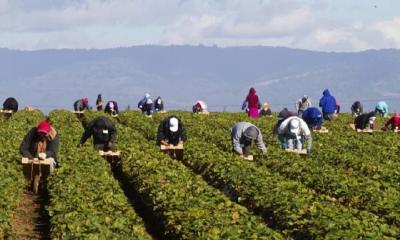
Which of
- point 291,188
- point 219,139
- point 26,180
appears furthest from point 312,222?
point 219,139

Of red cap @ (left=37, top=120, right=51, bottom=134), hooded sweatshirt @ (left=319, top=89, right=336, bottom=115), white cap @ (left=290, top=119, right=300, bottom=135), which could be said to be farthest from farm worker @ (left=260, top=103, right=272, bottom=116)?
red cap @ (left=37, top=120, right=51, bottom=134)

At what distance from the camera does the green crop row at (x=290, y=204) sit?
13.9 meters

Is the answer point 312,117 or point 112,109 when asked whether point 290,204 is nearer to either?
point 312,117

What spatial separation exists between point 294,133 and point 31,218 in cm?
1089

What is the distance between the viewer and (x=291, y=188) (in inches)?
710

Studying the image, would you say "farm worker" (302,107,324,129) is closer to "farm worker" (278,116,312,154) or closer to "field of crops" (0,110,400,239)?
"field of crops" (0,110,400,239)

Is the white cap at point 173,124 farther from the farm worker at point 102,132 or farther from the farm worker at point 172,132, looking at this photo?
the farm worker at point 102,132

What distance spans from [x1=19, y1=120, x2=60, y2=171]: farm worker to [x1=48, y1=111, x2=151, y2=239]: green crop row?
0.46 meters

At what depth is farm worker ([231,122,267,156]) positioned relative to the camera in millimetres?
24906

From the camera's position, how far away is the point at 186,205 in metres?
15.8

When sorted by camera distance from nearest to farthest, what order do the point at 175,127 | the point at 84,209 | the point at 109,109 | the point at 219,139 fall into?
the point at 84,209
the point at 175,127
the point at 219,139
the point at 109,109

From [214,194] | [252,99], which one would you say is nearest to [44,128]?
[214,194]

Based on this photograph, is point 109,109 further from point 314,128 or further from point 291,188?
point 291,188

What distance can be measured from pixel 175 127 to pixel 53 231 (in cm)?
1269
